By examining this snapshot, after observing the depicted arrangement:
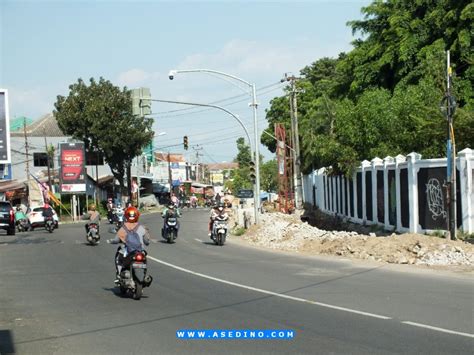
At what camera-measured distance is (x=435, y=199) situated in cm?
2155

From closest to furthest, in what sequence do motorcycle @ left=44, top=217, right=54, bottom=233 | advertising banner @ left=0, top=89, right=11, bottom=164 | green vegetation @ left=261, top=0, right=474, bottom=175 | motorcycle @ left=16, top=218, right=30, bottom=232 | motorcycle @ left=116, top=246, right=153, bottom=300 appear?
motorcycle @ left=116, top=246, right=153, bottom=300, advertising banner @ left=0, top=89, right=11, bottom=164, green vegetation @ left=261, top=0, right=474, bottom=175, motorcycle @ left=44, top=217, right=54, bottom=233, motorcycle @ left=16, top=218, right=30, bottom=232

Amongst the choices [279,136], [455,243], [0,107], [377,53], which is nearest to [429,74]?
[377,53]

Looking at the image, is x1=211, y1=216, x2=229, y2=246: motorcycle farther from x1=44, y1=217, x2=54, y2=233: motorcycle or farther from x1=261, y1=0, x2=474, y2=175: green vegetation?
x1=44, y1=217, x2=54, y2=233: motorcycle

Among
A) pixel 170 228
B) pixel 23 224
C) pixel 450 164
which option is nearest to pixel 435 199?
pixel 450 164

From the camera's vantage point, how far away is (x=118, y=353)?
24.6 feet

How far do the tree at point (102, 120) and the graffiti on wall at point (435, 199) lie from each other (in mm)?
40457

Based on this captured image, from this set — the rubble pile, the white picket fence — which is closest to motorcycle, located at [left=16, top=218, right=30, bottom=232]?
the white picket fence

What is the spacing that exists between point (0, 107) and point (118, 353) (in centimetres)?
1879

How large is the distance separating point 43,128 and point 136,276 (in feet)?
219

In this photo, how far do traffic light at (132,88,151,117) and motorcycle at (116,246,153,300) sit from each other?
1488 cm

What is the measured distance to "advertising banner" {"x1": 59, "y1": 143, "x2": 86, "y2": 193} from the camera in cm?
5625

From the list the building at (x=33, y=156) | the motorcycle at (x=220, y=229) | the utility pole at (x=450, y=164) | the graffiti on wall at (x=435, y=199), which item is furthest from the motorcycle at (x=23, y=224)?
the utility pole at (x=450, y=164)

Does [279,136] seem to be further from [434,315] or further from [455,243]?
[434,315]

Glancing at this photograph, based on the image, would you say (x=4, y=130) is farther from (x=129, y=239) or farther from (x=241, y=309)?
(x=241, y=309)
